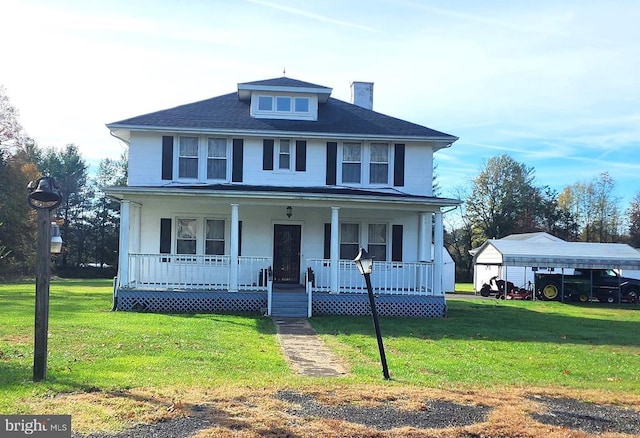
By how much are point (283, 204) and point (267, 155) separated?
2.79 m

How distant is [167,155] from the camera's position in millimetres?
19031

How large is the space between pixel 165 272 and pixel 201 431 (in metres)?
13.1

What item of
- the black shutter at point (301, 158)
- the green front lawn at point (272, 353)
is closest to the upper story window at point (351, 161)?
the black shutter at point (301, 158)

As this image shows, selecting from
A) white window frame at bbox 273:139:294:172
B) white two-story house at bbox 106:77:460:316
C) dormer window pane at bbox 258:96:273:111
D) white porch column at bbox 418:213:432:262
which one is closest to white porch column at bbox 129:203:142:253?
white two-story house at bbox 106:77:460:316

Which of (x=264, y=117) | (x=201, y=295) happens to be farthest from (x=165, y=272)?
(x=264, y=117)

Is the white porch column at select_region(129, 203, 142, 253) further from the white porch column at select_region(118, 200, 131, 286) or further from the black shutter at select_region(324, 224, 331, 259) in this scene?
the black shutter at select_region(324, 224, 331, 259)

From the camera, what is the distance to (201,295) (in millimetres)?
17219

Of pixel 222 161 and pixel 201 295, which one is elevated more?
pixel 222 161

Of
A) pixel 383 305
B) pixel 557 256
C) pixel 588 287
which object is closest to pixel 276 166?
pixel 383 305

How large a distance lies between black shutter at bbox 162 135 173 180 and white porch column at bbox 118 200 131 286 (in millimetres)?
2188

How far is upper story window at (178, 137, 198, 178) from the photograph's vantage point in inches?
754

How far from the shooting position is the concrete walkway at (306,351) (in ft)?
29.3

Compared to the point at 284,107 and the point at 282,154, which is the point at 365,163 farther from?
the point at 284,107

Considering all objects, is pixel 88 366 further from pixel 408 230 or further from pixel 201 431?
pixel 408 230
